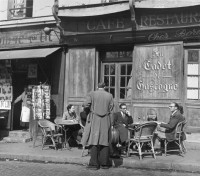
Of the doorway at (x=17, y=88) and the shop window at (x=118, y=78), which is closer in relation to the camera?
the shop window at (x=118, y=78)

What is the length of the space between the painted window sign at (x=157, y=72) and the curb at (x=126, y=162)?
290 cm

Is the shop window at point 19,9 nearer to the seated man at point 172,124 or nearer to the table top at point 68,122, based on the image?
the table top at point 68,122

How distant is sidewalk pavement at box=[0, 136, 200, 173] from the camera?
6852 millimetres

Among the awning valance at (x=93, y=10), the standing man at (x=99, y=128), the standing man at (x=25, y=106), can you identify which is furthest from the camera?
the standing man at (x=25, y=106)

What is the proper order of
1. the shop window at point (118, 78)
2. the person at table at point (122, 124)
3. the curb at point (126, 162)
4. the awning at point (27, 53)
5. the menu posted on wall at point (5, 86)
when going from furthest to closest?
the menu posted on wall at point (5, 86) → the shop window at point (118, 78) → the awning at point (27, 53) → the person at table at point (122, 124) → the curb at point (126, 162)

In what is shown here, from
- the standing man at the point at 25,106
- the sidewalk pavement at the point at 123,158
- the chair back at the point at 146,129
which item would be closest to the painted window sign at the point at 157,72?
the sidewalk pavement at the point at 123,158

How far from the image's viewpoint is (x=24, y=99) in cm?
1123

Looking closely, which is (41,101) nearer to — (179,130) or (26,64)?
(26,64)

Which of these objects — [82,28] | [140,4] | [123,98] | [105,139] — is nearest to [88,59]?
[82,28]

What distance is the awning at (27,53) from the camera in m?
10.3

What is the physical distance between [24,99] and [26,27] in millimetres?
2704

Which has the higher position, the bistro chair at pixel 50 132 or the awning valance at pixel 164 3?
the awning valance at pixel 164 3

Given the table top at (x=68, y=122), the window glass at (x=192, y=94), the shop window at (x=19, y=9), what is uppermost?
the shop window at (x=19, y=9)

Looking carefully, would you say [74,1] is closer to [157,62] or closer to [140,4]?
[140,4]
